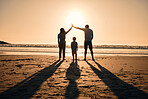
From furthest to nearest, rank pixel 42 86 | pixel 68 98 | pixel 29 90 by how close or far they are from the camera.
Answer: pixel 42 86 → pixel 29 90 → pixel 68 98

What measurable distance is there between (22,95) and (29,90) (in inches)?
14.0

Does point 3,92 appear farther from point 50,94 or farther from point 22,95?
point 50,94

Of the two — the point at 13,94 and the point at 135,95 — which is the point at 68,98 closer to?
the point at 13,94

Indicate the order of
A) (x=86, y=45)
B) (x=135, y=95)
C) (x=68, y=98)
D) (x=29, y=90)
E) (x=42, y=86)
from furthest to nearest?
(x=86, y=45) → (x=42, y=86) → (x=29, y=90) → (x=135, y=95) → (x=68, y=98)

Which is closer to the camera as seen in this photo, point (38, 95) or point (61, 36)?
point (38, 95)

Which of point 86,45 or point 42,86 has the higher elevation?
point 86,45

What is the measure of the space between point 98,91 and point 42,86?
1475 mm

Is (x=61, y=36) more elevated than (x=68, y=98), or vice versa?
(x=61, y=36)

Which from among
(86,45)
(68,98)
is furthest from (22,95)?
(86,45)

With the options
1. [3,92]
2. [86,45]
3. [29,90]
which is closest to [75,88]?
[29,90]

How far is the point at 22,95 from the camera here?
10.4 ft

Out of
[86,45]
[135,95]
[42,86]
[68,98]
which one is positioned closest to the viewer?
[68,98]

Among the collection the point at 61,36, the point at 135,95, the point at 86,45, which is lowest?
the point at 135,95

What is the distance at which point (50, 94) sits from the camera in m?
3.27
